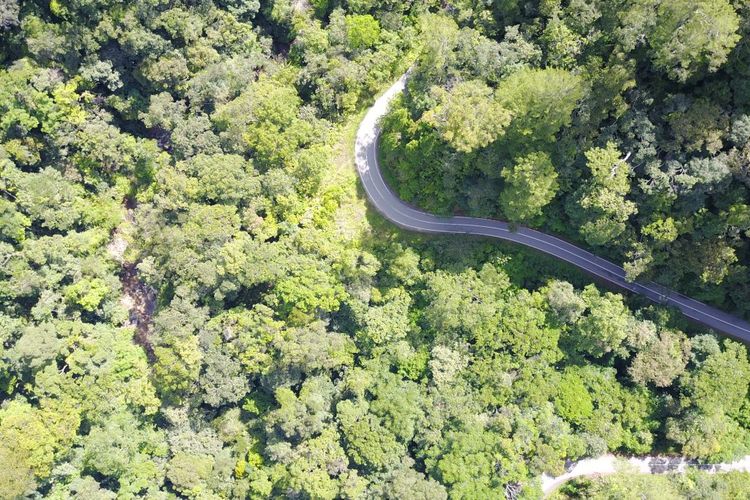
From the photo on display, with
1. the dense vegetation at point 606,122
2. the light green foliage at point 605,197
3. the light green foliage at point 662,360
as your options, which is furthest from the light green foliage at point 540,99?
the light green foliage at point 662,360

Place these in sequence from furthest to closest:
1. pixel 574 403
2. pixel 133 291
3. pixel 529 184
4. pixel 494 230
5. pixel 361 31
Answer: pixel 133 291
pixel 494 230
pixel 574 403
pixel 361 31
pixel 529 184

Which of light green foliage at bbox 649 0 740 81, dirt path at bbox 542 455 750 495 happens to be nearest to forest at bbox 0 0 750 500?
dirt path at bbox 542 455 750 495

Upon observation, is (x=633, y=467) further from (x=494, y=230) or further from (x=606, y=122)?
(x=606, y=122)

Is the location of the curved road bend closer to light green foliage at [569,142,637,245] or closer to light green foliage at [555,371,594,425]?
light green foliage at [569,142,637,245]

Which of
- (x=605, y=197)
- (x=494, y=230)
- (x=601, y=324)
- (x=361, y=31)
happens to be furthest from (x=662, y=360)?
(x=361, y=31)

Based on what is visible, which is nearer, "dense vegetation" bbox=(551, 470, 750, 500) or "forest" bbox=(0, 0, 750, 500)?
"forest" bbox=(0, 0, 750, 500)

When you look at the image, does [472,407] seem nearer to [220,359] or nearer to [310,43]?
[220,359]
